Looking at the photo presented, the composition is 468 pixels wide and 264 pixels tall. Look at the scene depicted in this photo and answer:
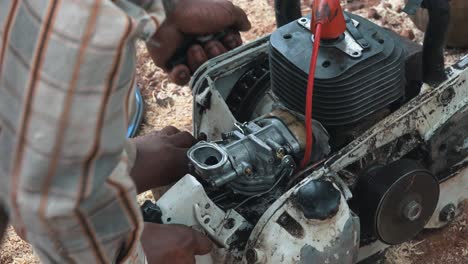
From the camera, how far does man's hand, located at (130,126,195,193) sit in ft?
6.07

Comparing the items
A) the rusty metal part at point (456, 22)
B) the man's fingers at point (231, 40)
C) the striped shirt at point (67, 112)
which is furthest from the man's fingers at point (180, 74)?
Result: the rusty metal part at point (456, 22)

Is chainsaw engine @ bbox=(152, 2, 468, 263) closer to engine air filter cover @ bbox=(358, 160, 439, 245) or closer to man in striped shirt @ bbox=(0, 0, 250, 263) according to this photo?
engine air filter cover @ bbox=(358, 160, 439, 245)

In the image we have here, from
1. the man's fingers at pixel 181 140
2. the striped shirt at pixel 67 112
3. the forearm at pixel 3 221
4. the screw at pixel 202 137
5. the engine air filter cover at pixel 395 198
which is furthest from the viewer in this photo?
the screw at pixel 202 137

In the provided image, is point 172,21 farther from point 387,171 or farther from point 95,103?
point 95,103

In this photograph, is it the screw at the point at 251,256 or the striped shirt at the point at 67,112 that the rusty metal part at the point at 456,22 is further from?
the striped shirt at the point at 67,112

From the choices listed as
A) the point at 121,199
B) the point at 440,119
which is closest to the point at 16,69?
the point at 121,199

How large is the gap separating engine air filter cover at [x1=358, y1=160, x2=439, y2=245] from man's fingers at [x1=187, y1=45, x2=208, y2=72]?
0.57 metres

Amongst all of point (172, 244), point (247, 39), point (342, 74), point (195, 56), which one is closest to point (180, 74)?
point (195, 56)

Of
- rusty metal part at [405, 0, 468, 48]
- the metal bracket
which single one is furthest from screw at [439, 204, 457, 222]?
rusty metal part at [405, 0, 468, 48]

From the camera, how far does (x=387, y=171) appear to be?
1834 mm

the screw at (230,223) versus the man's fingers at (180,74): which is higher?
the man's fingers at (180,74)

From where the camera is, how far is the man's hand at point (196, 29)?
179 centimetres

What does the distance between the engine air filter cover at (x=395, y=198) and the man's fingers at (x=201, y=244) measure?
18.2 inches

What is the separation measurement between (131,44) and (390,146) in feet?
3.48
